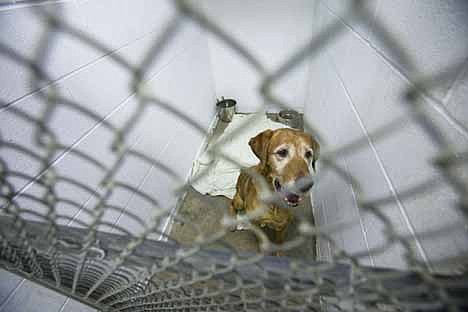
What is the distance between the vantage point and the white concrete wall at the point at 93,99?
2.15 ft

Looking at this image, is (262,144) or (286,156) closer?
(286,156)

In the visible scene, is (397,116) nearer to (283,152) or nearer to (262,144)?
(283,152)

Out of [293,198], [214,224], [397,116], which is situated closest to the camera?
[397,116]

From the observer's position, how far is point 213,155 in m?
0.43

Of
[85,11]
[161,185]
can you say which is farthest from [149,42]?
[161,185]

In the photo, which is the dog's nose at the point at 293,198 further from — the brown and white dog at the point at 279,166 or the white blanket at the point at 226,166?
the white blanket at the point at 226,166

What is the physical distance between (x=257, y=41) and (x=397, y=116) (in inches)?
78.0

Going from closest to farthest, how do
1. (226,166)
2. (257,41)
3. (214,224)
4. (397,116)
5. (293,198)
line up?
1. (397,116)
2. (293,198)
3. (214,224)
4. (226,166)
5. (257,41)

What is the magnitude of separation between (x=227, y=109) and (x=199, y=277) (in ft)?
7.22

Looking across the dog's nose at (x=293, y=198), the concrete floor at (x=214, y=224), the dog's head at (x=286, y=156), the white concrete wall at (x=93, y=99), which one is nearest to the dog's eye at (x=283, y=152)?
the dog's head at (x=286, y=156)

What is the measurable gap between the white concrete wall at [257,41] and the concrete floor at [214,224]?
2.96 feet

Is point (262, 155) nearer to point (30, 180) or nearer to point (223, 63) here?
point (30, 180)

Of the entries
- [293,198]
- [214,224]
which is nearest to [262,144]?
[293,198]

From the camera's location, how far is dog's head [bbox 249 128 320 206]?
124cm
